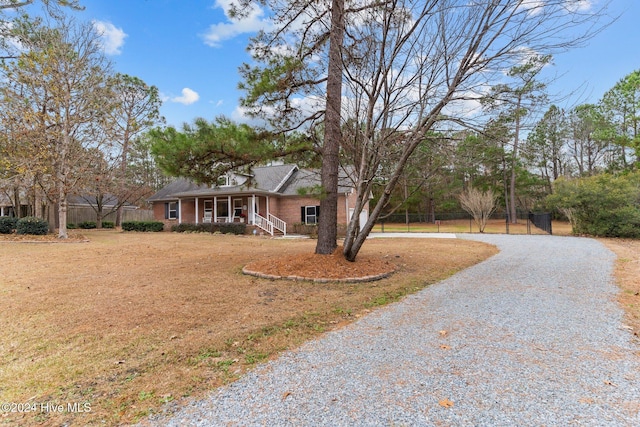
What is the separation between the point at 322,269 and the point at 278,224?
42.3ft

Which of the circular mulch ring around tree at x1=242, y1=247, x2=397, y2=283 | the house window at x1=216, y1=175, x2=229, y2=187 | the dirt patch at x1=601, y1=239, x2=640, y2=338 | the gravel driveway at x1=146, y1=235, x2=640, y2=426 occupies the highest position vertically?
the house window at x1=216, y1=175, x2=229, y2=187

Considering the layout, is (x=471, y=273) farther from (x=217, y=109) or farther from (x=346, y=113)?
(x=217, y=109)

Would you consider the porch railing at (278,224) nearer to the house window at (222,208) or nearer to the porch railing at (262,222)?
the porch railing at (262,222)

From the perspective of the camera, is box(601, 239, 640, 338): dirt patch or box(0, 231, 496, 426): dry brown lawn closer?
box(0, 231, 496, 426): dry brown lawn

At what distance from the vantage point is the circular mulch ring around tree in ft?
20.9

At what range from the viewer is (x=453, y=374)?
260 cm

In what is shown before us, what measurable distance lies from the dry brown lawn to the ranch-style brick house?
1153 centimetres

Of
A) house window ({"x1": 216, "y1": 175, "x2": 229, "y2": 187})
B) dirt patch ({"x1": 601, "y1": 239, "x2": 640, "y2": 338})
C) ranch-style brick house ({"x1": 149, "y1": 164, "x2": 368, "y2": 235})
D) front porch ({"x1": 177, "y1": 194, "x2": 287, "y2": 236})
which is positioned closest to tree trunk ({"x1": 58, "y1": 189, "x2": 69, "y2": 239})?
ranch-style brick house ({"x1": 149, "y1": 164, "x2": 368, "y2": 235})

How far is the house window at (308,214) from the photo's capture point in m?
19.8

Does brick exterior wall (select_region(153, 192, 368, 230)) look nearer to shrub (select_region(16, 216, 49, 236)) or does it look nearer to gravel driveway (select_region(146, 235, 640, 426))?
shrub (select_region(16, 216, 49, 236))

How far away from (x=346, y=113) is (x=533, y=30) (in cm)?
372

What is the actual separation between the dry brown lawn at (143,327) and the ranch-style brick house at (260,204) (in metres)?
11.5

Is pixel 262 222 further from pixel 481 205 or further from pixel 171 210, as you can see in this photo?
pixel 481 205

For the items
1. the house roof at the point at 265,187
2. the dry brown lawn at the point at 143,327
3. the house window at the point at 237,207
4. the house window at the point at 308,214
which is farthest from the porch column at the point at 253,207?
the dry brown lawn at the point at 143,327
